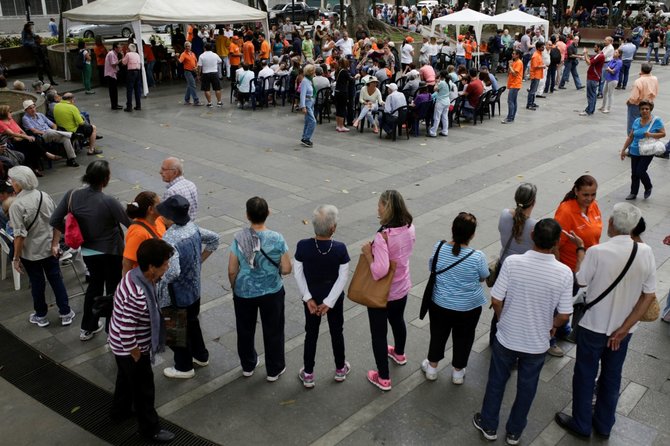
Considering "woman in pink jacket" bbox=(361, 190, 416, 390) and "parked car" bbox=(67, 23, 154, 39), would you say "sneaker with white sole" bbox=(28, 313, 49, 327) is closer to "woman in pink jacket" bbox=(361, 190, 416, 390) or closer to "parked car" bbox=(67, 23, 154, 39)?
"woman in pink jacket" bbox=(361, 190, 416, 390)

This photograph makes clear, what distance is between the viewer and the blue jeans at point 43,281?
5.74 m

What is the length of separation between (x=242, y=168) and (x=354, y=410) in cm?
713

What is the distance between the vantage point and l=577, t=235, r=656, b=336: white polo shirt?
3904 millimetres

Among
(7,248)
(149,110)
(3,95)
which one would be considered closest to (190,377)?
(7,248)

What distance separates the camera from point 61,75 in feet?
68.0

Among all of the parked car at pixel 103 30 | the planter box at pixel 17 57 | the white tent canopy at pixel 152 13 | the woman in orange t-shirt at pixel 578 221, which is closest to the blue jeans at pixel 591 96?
the white tent canopy at pixel 152 13

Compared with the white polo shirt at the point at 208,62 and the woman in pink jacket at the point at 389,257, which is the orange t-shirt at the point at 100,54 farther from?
the woman in pink jacket at the point at 389,257

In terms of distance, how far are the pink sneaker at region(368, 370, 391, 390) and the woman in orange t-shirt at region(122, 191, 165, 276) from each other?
204cm

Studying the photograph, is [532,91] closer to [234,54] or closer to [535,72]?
[535,72]

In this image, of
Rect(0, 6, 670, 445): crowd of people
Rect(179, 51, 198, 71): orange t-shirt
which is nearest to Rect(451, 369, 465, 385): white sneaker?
Rect(0, 6, 670, 445): crowd of people

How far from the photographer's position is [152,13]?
1686 centimetres

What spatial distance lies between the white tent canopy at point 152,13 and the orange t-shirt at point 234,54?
4.16 feet

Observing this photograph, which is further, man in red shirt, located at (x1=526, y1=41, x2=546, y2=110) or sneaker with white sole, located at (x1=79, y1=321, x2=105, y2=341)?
man in red shirt, located at (x1=526, y1=41, x2=546, y2=110)

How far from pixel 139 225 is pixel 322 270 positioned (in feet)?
4.80
